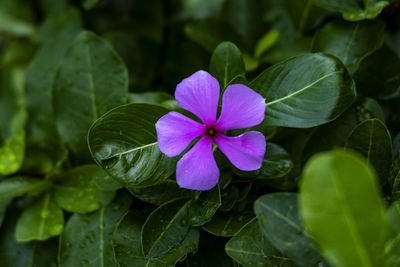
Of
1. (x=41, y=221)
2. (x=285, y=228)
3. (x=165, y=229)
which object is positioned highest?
(x=285, y=228)

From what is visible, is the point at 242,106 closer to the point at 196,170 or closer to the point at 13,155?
the point at 196,170

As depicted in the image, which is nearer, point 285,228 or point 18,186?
point 285,228

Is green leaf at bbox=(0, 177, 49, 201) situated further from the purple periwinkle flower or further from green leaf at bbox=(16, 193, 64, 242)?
the purple periwinkle flower

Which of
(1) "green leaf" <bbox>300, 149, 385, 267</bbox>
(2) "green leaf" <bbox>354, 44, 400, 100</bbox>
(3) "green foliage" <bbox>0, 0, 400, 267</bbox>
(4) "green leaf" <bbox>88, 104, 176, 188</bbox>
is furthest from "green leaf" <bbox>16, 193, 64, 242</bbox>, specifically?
(2) "green leaf" <bbox>354, 44, 400, 100</bbox>

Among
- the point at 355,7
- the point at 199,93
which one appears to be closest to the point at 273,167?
the point at 199,93

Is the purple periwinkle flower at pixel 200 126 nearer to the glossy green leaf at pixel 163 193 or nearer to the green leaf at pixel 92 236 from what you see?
the glossy green leaf at pixel 163 193

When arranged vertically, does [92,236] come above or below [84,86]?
below

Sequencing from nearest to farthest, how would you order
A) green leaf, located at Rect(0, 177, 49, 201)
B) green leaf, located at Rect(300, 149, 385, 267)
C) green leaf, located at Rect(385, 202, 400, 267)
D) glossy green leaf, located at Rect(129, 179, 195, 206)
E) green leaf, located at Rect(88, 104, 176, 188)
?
green leaf, located at Rect(300, 149, 385, 267) < green leaf, located at Rect(385, 202, 400, 267) < green leaf, located at Rect(88, 104, 176, 188) < glossy green leaf, located at Rect(129, 179, 195, 206) < green leaf, located at Rect(0, 177, 49, 201)
